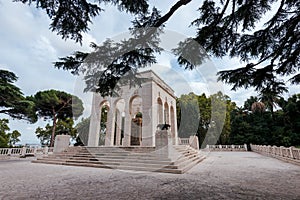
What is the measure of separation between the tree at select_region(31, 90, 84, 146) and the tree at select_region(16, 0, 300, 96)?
42.2 feet

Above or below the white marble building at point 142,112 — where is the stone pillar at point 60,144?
below

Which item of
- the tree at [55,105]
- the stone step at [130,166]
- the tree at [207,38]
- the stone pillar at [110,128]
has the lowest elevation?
the stone step at [130,166]

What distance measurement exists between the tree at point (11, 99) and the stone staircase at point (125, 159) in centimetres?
504

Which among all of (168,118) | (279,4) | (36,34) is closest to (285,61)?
(279,4)

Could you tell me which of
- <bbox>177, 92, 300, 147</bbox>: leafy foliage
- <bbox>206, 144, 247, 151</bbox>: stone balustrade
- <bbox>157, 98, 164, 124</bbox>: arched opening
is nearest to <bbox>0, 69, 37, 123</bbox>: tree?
<bbox>157, 98, 164, 124</bbox>: arched opening

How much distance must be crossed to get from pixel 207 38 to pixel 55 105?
16.4m

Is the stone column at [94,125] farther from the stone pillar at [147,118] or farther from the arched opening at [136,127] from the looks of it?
the stone pillar at [147,118]

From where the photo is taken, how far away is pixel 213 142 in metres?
20.8

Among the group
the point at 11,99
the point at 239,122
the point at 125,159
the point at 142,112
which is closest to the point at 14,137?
the point at 11,99

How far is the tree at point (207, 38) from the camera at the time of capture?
2.92 m

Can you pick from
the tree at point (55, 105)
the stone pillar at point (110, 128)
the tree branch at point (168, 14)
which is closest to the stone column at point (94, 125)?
the stone pillar at point (110, 128)

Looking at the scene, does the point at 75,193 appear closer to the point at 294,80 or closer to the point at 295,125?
the point at 294,80

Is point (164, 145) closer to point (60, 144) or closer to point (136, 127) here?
point (60, 144)

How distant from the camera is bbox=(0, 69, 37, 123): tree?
1009cm
